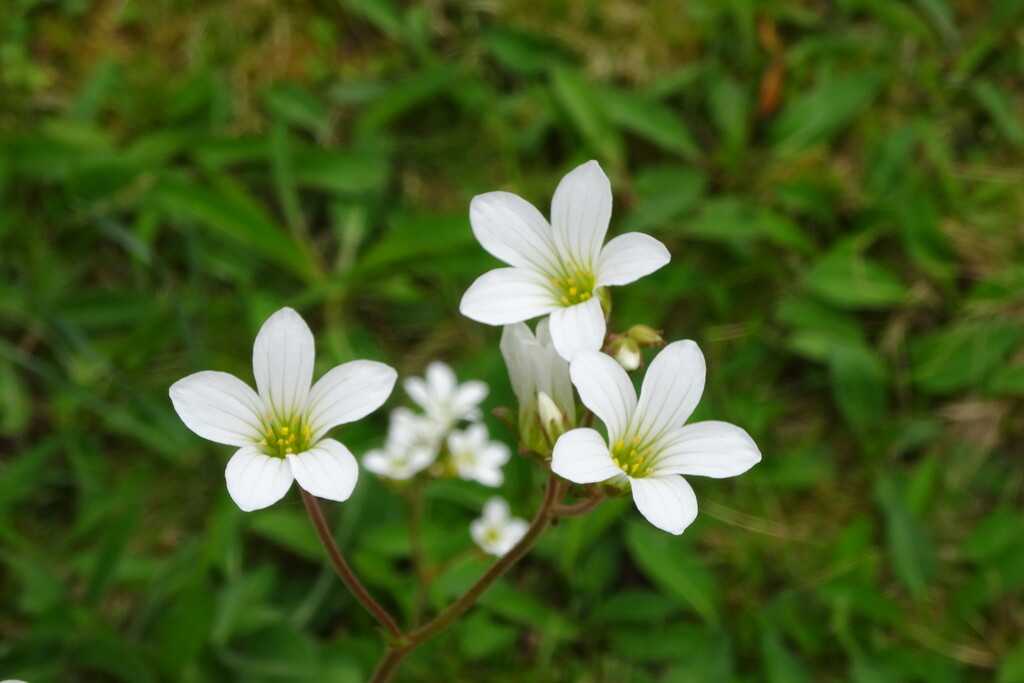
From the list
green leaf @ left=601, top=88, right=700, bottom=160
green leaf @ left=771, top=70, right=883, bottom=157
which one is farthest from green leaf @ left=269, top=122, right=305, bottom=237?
green leaf @ left=771, top=70, right=883, bottom=157

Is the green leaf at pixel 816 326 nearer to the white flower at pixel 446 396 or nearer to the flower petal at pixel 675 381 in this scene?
the white flower at pixel 446 396

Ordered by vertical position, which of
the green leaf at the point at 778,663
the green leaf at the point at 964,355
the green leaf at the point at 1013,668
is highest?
the green leaf at the point at 964,355

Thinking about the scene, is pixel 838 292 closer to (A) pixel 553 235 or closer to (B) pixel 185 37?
(A) pixel 553 235

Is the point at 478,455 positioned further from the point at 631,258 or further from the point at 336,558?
the point at 631,258

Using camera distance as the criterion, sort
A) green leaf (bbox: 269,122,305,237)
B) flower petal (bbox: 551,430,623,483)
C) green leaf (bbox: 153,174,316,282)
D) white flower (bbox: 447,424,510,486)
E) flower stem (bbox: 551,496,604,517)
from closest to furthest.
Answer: flower petal (bbox: 551,430,623,483) → flower stem (bbox: 551,496,604,517) → white flower (bbox: 447,424,510,486) → green leaf (bbox: 153,174,316,282) → green leaf (bbox: 269,122,305,237)

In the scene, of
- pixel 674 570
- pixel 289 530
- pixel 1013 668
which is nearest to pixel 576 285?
pixel 674 570

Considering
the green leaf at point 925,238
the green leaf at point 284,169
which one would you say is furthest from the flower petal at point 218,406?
the green leaf at point 925,238

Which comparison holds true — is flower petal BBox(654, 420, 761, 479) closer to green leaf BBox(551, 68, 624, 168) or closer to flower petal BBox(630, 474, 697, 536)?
flower petal BBox(630, 474, 697, 536)
